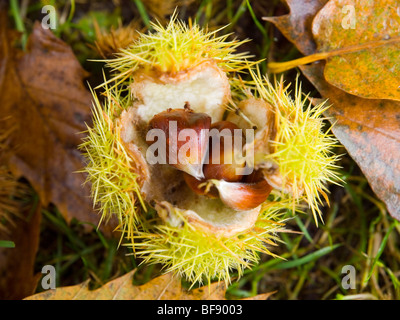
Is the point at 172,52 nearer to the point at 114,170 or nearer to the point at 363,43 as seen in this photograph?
the point at 114,170

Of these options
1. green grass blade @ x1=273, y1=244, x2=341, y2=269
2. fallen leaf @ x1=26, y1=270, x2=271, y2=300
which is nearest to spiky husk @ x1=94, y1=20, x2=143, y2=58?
fallen leaf @ x1=26, y1=270, x2=271, y2=300

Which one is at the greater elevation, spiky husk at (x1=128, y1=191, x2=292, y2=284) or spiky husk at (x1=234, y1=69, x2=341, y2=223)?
spiky husk at (x1=234, y1=69, x2=341, y2=223)

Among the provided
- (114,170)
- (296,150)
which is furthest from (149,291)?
(296,150)

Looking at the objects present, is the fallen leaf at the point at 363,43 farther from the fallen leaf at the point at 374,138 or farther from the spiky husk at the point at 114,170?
the spiky husk at the point at 114,170

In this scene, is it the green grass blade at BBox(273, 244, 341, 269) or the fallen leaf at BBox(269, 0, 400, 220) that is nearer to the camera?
the fallen leaf at BBox(269, 0, 400, 220)

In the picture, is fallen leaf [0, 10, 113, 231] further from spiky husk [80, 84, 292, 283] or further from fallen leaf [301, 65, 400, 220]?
fallen leaf [301, 65, 400, 220]

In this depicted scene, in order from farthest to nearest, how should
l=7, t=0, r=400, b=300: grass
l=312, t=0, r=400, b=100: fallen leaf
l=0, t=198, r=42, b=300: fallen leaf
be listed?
l=7, t=0, r=400, b=300: grass < l=0, t=198, r=42, b=300: fallen leaf < l=312, t=0, r=400, b=100: fallen leaf
